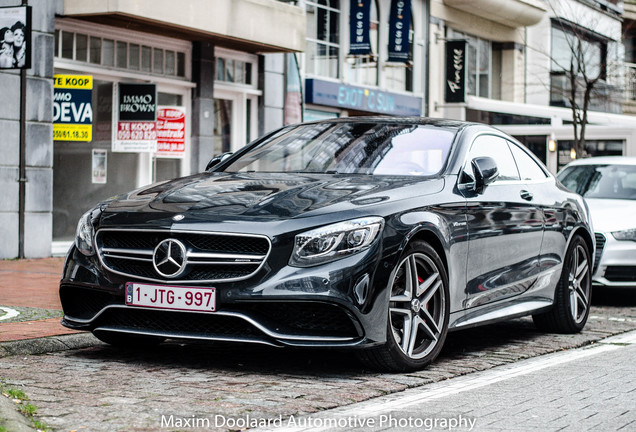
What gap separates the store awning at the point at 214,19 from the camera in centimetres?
1497

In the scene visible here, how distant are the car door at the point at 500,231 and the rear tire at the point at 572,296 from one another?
0.69 meters

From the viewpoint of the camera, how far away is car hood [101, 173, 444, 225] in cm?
620

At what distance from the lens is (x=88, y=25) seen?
15758 millimetres

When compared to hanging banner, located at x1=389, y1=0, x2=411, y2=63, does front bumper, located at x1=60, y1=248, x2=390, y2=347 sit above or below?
below

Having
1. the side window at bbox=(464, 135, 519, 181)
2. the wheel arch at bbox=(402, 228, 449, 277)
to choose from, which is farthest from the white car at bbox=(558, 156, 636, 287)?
the wheel arch at bbox=(402, 228, 449, 277)

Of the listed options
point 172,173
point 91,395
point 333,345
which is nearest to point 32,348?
point 91,395

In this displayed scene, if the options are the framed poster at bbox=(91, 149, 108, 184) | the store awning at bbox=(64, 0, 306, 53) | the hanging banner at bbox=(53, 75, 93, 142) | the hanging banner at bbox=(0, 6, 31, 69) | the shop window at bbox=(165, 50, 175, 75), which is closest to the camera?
the hanging banner at bbox=(0, 6, 31, 69)

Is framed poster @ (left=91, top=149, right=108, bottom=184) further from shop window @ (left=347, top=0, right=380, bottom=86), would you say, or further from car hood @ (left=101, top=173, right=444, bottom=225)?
car hood @ (left=101, top=173, right=444, bottom=225)

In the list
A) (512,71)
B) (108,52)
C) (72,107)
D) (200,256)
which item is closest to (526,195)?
(200,256)

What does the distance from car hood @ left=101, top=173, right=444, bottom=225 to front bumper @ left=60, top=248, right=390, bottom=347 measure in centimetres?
34

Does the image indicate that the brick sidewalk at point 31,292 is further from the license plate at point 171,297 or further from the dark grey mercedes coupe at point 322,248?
the license plate at point 171,297

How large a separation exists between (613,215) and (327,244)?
657cm

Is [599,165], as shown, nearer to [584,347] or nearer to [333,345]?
[584,347]

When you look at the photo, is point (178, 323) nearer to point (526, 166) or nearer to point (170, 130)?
point (526, 166)
